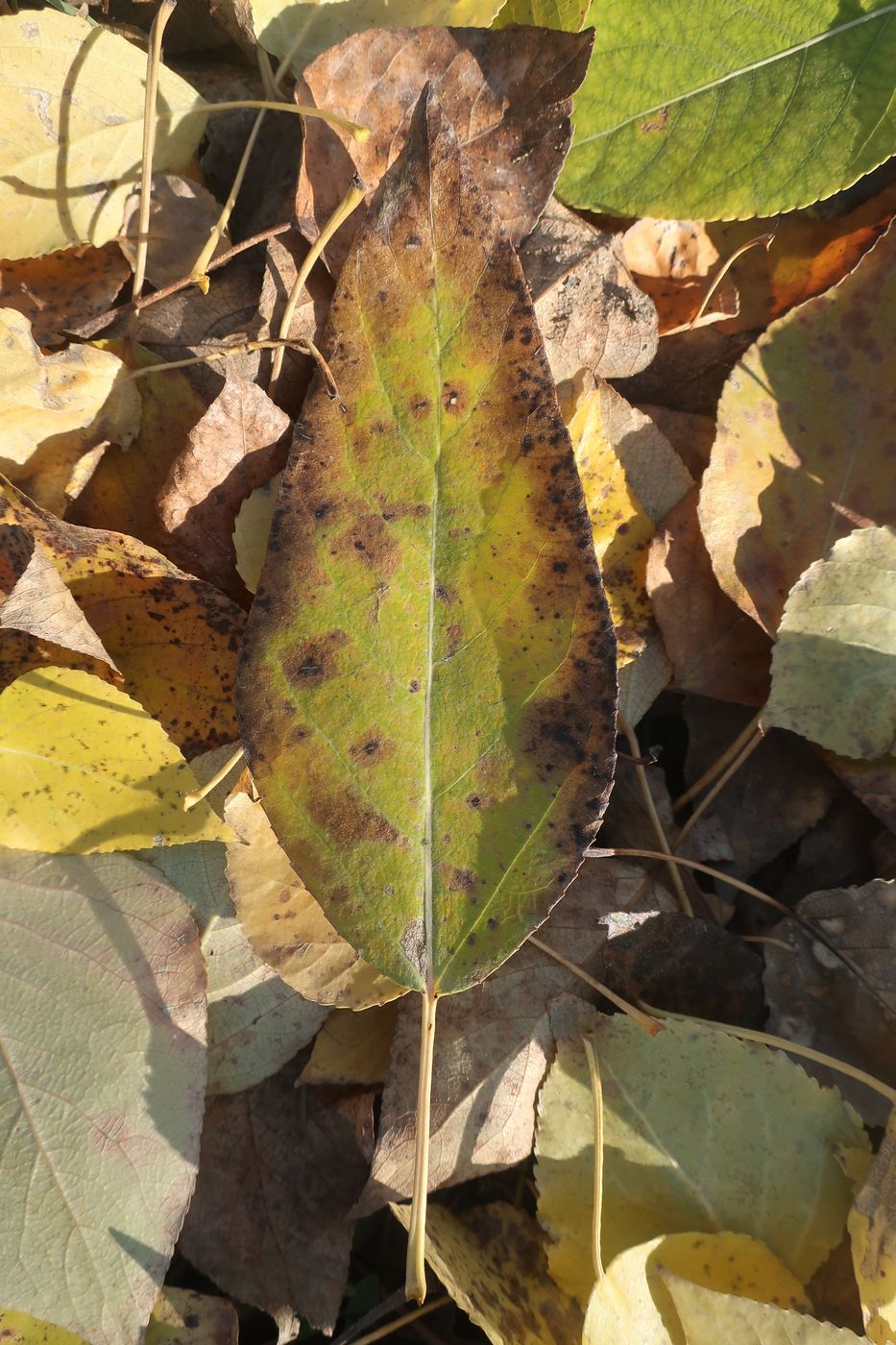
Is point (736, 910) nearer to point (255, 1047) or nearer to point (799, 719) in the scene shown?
point (799, 719)

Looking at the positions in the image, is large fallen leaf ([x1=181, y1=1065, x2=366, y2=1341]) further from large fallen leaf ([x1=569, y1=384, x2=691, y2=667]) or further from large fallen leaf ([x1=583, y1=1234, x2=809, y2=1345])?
large fallen leaf ([x1=569, y1=384, x2=691, y2=667])

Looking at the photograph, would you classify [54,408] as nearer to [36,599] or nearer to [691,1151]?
[36,599]

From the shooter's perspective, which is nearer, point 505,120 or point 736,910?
point 505,120

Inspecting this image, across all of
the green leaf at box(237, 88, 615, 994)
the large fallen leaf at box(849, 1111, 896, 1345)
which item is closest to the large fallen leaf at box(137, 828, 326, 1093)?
the green leaf at box(237, 88, 615, 994)


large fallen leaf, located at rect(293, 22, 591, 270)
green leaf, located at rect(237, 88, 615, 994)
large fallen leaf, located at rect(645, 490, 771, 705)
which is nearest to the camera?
green leaf, located at rect(237, 88, 615, 994)

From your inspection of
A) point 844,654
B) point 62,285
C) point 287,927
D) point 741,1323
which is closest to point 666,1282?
point 741,1323

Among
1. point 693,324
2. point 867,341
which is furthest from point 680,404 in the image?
point 867,341

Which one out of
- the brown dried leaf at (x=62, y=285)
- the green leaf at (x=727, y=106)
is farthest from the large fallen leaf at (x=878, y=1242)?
the brown dried leaf at (x=62, y=285)
